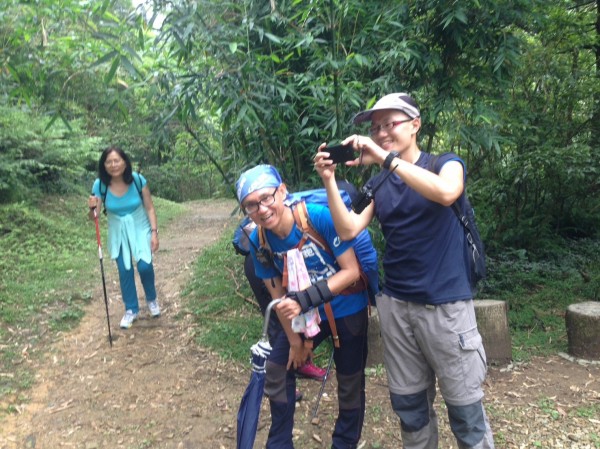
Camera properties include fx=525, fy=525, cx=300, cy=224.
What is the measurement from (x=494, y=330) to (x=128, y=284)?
330cm

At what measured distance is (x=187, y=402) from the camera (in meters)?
3.78

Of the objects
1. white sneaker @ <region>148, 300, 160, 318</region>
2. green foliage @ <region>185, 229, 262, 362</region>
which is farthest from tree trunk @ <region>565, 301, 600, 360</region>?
white sneaker @ <region>148, 300, 160, 318</region>

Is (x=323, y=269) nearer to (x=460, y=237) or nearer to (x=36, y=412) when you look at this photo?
(x=460, y=237)

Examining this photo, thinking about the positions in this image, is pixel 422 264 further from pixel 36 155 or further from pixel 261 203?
pixel 36 155

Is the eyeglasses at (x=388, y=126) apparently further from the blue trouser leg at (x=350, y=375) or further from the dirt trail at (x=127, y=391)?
the dirt trail at (x=127, y=391)

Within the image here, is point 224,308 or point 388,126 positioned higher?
point 388,126

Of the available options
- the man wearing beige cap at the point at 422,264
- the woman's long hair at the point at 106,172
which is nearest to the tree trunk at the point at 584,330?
the man wearing beige cap at the point at 422,264

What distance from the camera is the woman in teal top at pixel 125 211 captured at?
474cm

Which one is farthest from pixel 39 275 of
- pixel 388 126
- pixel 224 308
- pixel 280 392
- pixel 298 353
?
pixel 388 126

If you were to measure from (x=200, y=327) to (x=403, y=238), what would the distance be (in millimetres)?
3275

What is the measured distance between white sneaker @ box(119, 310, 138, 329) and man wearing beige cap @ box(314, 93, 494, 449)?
3.49 meters

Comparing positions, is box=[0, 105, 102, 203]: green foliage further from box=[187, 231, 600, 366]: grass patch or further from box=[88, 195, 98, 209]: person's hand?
box=[88, 195, 98, 209]: person's hand

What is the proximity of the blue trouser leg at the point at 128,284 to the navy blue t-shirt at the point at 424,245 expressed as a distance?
3.28m

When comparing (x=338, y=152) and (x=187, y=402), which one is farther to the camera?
(x=187, y=402)
